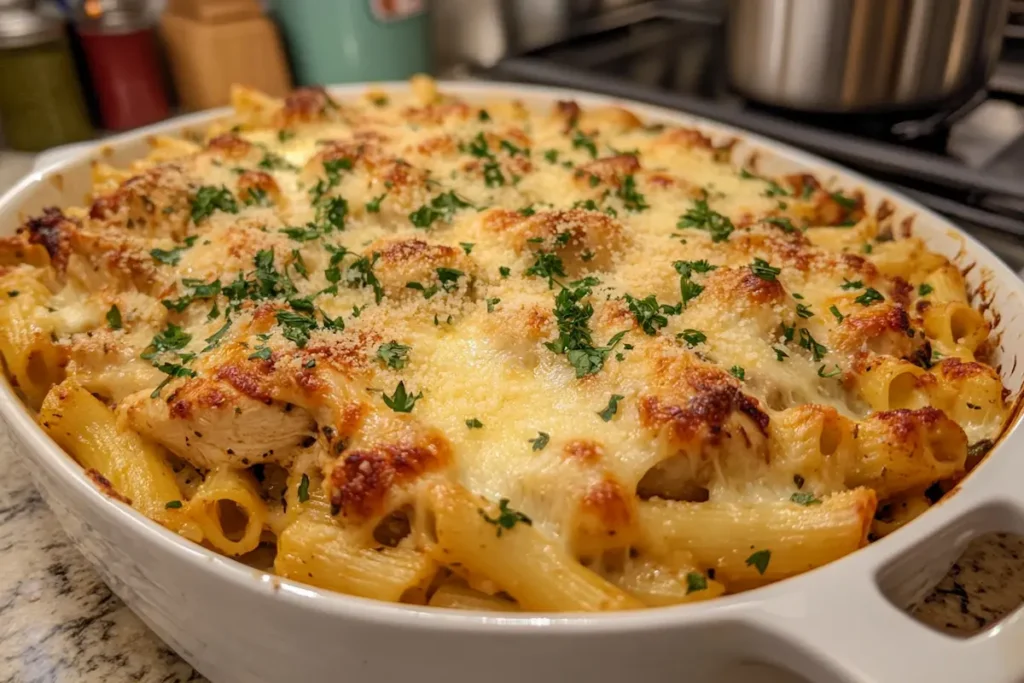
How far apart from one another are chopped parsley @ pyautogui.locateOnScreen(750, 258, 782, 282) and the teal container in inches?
66.0

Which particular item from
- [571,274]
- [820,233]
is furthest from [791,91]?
[571,274]

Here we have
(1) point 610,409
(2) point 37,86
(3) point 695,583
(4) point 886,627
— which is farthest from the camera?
(2) point 37,86

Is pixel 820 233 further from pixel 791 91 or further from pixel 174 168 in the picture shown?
pixel 174 168

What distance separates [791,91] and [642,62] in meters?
0.74

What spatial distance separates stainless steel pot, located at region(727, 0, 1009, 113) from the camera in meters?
→ 1.80

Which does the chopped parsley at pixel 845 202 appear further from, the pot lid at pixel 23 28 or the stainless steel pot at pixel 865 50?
the pot lid at pixel 23 28

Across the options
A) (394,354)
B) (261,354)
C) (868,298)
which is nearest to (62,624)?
(261,354)

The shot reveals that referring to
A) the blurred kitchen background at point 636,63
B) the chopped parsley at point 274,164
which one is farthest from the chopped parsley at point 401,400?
the blurred kitchen background at point 636,63

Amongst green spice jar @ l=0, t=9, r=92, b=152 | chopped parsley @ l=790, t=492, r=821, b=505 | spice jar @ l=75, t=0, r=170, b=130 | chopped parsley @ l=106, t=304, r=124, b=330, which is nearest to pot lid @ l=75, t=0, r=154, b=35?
spice jar @ l=75, t=0, r=170, b=130

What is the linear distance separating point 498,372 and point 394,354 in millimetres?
138

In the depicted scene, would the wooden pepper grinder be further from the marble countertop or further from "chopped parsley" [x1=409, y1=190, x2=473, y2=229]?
the marble countertop

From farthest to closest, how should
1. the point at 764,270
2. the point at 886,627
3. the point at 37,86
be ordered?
the point at 37,86 → the point at 764,270 → the point at 886,627

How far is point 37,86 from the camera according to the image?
234 cm

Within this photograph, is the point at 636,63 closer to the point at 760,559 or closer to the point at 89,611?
the point at 760,559
